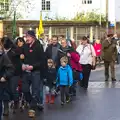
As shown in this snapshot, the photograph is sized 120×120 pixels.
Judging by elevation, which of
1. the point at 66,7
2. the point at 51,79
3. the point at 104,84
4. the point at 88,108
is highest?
the point at 66,7

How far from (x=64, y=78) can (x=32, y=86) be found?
1.72 metres

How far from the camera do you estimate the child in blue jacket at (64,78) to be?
494 inches

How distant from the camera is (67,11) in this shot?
57750mm

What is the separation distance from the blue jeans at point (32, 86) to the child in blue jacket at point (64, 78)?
62.7 inches

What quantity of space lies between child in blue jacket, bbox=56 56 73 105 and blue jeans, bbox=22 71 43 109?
1592mm

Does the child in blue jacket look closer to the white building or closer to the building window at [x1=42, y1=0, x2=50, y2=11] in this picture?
the white building

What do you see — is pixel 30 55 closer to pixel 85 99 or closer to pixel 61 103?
pixel 61 103

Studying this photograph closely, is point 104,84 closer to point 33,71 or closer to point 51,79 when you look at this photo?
point 51,79

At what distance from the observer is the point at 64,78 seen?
12.5 m

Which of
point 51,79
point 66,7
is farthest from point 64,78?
point 66,7

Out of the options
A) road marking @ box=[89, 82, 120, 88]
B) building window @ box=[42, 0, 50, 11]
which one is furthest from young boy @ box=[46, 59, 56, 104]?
building window @ box=[42, 0, 50, 11]

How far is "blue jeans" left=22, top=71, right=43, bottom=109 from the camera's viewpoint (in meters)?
10.9

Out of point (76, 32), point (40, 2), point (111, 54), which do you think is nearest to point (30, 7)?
point (40, 2)

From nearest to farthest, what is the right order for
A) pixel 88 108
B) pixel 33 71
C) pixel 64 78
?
pixel 33 71
pixel 88 108
pixel 64 78
